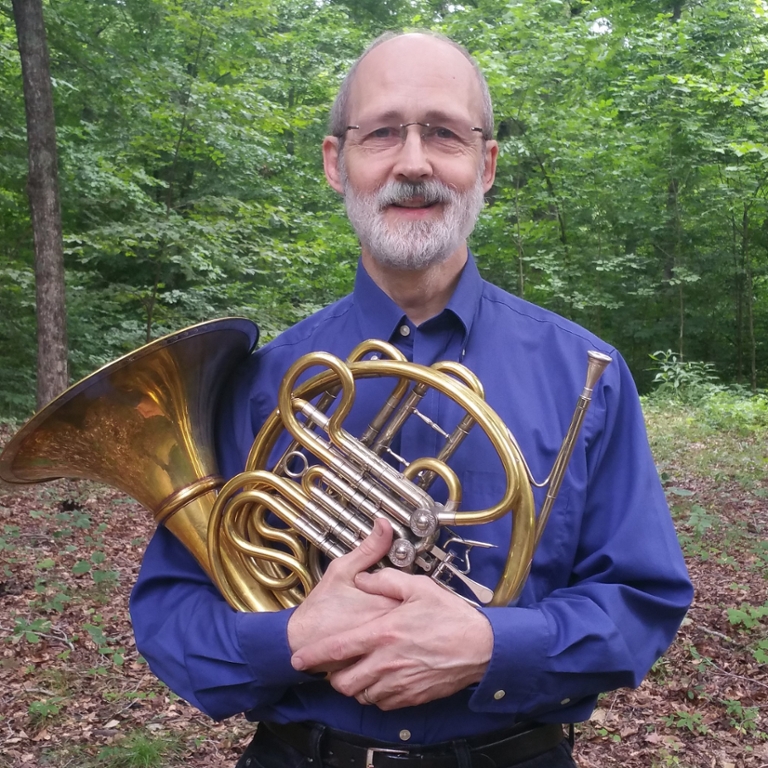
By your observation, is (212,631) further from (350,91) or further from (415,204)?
(350,91)

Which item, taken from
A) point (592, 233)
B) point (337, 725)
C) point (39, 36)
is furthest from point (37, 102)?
point (592, 233)

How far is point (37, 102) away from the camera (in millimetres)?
6426

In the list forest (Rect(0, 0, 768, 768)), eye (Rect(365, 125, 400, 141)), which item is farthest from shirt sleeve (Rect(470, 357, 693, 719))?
forest (Rect(0, 0, 768, 768))

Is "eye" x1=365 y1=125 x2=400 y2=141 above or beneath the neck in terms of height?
above

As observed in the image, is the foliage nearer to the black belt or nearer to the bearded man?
the bearded man

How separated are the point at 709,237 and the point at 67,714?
523 inches

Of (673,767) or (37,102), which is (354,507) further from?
(37,102)

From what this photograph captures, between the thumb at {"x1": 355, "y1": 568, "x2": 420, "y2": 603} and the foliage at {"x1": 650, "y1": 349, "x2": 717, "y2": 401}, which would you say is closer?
the thumb at {"x1": 355, "y1": 568, "x2": 420, "y2": 603}

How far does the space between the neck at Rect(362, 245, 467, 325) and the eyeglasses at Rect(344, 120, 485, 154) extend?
24 centimetres

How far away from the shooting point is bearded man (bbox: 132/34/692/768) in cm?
148

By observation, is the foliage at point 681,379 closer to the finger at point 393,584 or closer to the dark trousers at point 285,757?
the dark trousers at point 285,757

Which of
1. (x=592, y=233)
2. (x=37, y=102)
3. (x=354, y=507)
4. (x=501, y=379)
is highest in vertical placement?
(x=37, y=102)

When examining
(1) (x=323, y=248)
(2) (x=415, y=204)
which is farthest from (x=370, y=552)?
(1) (x=323, y=248)

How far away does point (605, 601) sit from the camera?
5.09 ft
